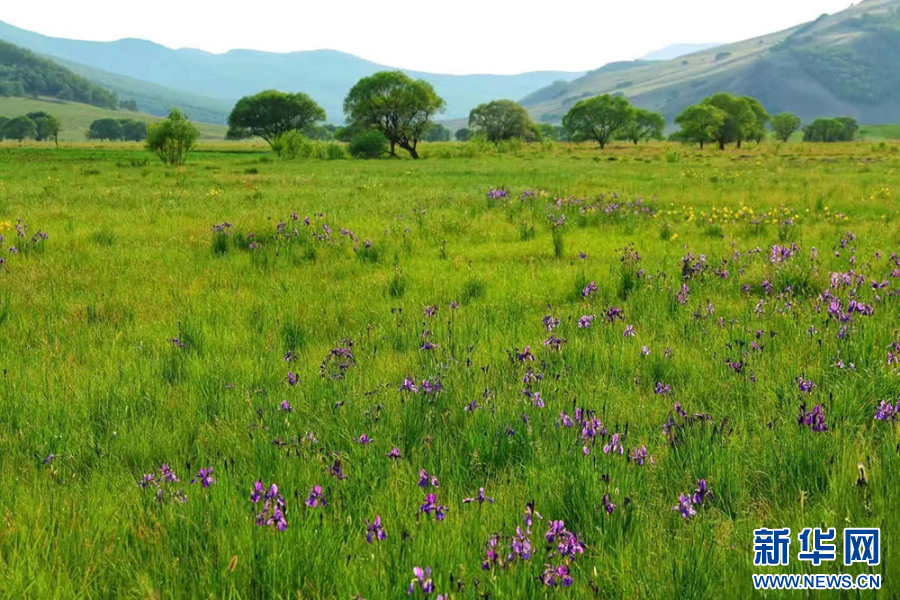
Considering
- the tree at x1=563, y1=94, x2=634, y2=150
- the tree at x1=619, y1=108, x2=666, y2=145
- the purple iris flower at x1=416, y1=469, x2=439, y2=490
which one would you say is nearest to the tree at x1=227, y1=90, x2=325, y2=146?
the tree at x1=563, y1=94, x2=634, y2=150

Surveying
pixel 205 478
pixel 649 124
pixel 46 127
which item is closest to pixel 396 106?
pixel 205 478

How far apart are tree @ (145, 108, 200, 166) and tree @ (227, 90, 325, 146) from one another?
6807 cm

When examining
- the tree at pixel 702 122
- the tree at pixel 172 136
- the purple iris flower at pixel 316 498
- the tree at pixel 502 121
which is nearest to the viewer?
the purple iris flower at pixel 316 498

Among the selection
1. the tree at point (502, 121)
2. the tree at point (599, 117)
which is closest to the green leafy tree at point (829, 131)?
the tree at point (599, 117)

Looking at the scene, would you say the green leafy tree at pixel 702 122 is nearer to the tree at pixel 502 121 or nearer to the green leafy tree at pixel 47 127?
the tree at pixel 502 121

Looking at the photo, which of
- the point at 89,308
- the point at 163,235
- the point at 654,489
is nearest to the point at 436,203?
the point at 163,235

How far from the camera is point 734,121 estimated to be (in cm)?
9162

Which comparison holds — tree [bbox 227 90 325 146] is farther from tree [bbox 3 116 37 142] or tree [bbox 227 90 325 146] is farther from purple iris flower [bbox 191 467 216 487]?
purple iris flower [bbox 191 467 216 487]

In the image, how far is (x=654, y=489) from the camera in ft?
9.77

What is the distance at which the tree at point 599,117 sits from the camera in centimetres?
10944

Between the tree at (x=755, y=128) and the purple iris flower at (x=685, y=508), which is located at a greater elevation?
the tree at (x=755, y=128)

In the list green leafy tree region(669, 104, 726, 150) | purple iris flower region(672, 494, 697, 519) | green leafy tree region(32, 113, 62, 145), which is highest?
green leafy tree region(32, 113, 62, 145)

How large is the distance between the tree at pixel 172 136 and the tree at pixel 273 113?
68.1 m

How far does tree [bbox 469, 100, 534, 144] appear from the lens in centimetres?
12169
